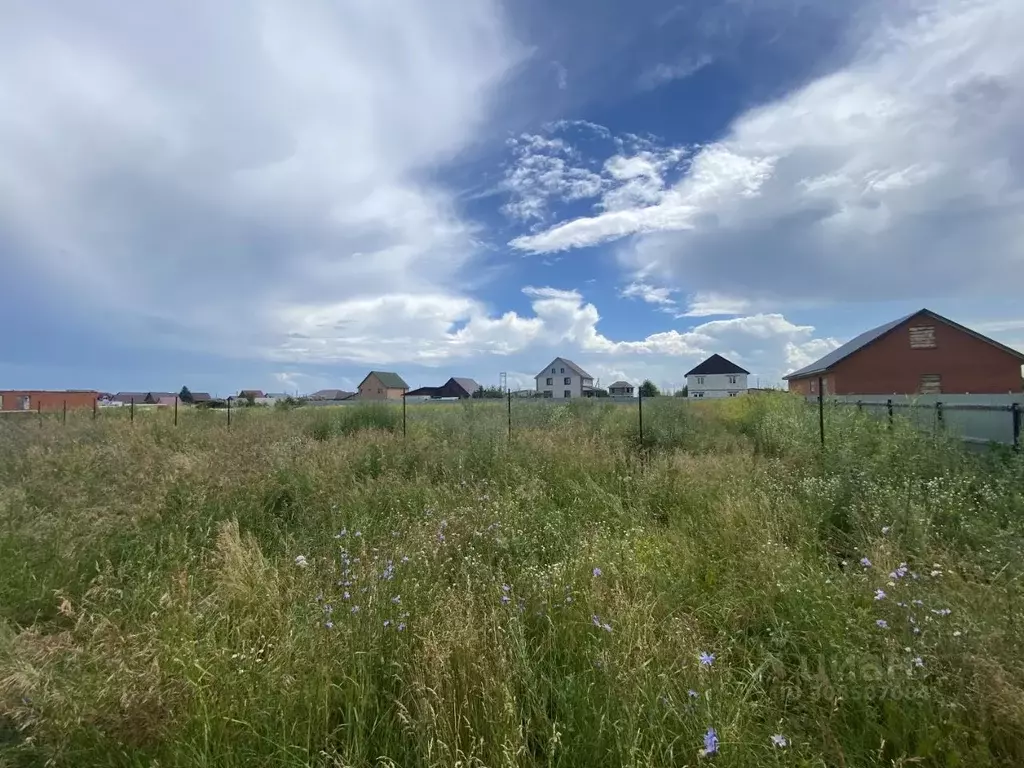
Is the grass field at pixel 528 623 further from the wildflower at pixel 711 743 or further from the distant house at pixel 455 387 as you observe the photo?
the distant house at pixel 455 387

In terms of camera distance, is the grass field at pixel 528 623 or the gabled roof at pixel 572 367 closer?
the grass field at pixel 528 623

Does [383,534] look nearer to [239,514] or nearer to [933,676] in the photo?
[239,514]

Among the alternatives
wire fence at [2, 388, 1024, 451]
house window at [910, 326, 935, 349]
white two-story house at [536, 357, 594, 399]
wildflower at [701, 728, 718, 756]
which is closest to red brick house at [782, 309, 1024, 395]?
house window at [910, 326, 935, 349]

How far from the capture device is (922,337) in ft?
102

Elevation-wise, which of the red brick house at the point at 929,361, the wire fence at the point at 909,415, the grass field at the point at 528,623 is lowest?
the grass field at the point at 528,623

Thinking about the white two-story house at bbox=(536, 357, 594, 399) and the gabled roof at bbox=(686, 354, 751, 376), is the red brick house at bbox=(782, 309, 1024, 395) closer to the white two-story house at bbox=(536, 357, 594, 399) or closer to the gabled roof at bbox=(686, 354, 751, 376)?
the gabled roof at bbox=(686, 354, 751, 376)

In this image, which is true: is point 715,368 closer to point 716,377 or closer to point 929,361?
point 716,377

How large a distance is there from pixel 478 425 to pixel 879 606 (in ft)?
27.6

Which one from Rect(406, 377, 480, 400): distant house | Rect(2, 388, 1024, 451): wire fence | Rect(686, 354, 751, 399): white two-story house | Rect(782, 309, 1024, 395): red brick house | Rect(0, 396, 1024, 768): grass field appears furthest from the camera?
Rect(406, 377, 480, 400): distant house

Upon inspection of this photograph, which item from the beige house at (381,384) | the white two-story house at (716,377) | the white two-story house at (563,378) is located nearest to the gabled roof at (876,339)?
the white two-story house at (716,377)

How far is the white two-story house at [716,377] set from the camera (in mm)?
72562

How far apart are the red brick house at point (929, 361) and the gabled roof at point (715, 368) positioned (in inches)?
1656

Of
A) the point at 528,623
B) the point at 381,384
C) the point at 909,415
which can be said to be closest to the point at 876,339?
the point at 909,415

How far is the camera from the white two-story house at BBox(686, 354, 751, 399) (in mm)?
72562
